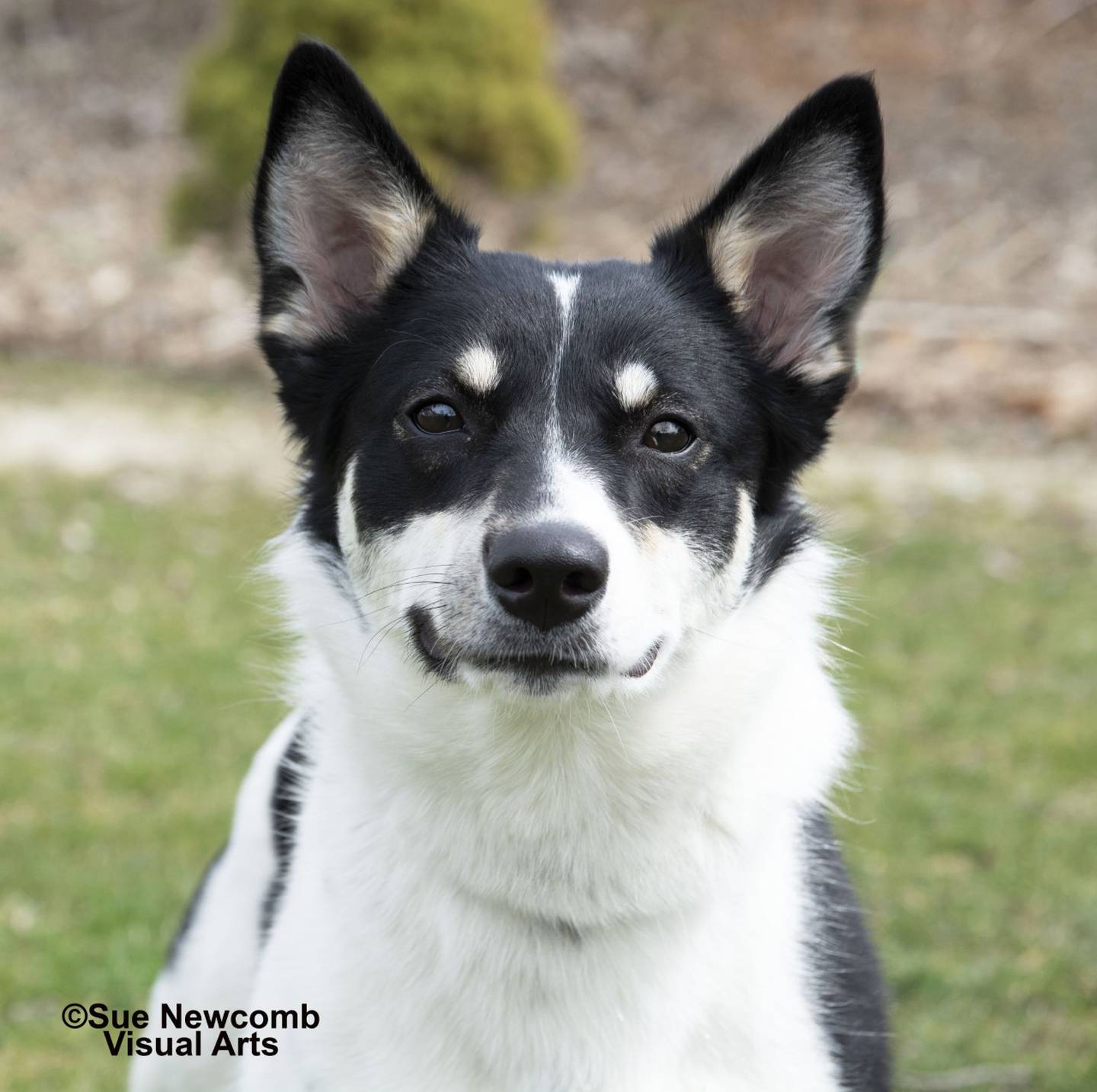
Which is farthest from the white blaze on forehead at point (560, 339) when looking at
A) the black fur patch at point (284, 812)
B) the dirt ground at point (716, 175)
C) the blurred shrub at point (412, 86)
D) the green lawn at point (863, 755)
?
the blurred shrub at point (412, 86)

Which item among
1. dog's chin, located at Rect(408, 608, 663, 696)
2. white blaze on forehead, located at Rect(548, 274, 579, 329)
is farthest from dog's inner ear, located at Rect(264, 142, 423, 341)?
dog's chin, located at Rect(408, 608, 663, 696)

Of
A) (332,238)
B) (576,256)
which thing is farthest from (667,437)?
(576,256)

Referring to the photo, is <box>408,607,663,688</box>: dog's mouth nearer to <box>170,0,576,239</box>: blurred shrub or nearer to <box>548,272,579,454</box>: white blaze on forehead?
<box>548,272,579,454</box>: white blaze on forehead

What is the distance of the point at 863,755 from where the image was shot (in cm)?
608

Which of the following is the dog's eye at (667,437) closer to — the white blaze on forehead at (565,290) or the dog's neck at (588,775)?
the white blaze on forehead at (565,290)

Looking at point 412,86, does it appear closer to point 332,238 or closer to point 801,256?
point 332,238

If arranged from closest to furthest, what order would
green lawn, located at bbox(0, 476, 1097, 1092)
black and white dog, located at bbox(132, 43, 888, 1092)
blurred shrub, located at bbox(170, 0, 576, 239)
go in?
1. black and white dog, located at bbox(132, 43, 888, 1092)
2. green lawn, located at bbox(0, 476, 1097, 1092)
3. blurred shrub, located at bbox(170, 0, 576, 239)

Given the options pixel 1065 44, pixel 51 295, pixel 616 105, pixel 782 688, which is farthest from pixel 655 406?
pixel 1065 44

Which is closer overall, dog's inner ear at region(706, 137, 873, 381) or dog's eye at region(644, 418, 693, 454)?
dog's eye at region(644, 418, 693, 454)

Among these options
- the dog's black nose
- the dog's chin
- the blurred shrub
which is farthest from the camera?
the blurred shrub

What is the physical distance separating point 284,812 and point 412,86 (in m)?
9.12

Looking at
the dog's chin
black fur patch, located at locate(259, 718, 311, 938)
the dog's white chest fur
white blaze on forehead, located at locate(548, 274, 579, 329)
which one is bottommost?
black fur patch, located at locate(259, 718, 311, 938)

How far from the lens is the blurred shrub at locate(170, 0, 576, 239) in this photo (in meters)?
11.4

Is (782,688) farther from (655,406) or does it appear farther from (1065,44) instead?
(1065,44)
